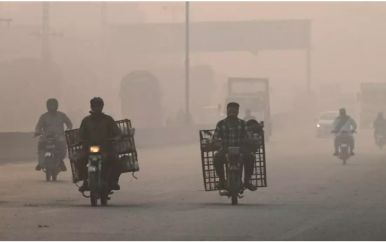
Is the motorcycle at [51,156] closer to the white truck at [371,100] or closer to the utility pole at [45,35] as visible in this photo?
A: the white truck at [371,100]

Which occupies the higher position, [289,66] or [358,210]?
[289,66]

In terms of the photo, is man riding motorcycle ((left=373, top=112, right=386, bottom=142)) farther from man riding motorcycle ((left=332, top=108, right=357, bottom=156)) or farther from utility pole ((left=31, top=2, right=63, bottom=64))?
utility pole ((left=31, top=2, right=63, bottom=64))

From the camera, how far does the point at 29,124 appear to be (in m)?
81.2

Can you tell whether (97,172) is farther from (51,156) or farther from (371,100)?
(371,100)

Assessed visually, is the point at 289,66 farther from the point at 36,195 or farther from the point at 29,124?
the point at 36,195

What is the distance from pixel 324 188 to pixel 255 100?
3876 centimetres

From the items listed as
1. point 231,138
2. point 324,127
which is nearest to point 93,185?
point 231,138

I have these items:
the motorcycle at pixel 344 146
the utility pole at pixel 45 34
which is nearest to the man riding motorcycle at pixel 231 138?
the motorcycle at pixel 344 146

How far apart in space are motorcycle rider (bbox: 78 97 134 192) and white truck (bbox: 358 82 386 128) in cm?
5850

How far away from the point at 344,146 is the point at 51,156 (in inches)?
428

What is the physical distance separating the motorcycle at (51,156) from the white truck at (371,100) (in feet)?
171

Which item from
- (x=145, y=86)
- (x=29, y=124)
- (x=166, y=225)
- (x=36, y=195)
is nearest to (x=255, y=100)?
(x=145, y=86)

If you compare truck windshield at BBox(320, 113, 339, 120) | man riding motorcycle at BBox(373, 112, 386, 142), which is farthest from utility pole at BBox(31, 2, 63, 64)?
man riding motorcycle at BBox(373, 112, 386, 142)

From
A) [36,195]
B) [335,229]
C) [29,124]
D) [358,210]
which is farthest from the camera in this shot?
[29,124]
